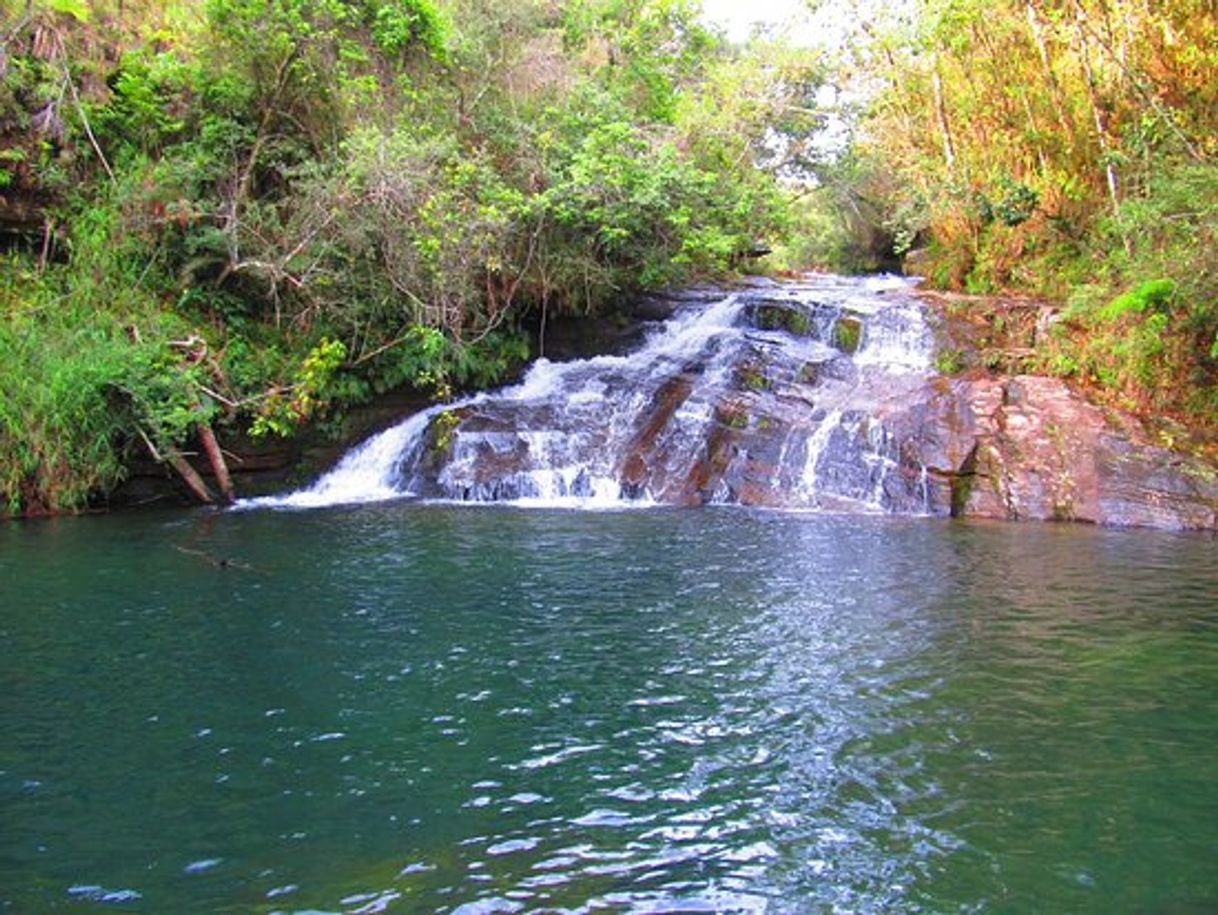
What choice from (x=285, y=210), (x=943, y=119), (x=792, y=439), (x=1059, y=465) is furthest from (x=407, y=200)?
(x=943, y=119)

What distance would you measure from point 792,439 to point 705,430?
1477mm

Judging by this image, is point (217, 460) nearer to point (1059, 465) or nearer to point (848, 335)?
point (848, 335)

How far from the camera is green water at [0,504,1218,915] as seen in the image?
13.7ft

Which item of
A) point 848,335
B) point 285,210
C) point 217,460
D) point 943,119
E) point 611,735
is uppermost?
point 943,119

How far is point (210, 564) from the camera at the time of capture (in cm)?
1048

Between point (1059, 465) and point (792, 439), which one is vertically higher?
point (792, 439)

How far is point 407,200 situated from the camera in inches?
582

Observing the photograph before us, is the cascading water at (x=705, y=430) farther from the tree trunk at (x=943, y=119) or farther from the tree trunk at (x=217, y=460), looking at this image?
the tree trunk at (x=943, y=119)

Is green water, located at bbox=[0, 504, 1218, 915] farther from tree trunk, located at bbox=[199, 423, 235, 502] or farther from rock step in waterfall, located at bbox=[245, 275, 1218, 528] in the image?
tree trunk, located at bbox=[199, 423, 235, 502]

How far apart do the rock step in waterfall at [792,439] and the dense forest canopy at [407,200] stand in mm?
1287

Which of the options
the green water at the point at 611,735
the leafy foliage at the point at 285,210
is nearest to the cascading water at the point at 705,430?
the leafy foliage at the point at 285,210

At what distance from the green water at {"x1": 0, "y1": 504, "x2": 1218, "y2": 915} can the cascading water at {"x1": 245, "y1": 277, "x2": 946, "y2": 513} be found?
170 inches

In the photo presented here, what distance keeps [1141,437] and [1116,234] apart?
5.05 metres

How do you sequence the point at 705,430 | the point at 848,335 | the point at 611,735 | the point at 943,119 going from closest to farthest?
the point at 611,735 → the point at 705,430 → the point at 848,335 → the point at 943,119
